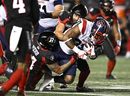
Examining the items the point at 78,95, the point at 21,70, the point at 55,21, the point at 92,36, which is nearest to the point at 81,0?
the point at 55,21

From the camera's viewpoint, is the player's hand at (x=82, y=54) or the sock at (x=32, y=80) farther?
the sock at (x=32, y=80)

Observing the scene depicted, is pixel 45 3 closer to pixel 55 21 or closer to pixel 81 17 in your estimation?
pixel 55 21

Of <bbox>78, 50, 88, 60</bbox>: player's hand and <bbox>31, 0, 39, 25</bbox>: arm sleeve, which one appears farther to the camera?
<bbox>78, 50, 88, 60</bbox>: player's hand

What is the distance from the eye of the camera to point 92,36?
873 centimetres

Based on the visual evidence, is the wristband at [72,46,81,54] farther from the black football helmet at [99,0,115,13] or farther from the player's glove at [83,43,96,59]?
the black football helmet at [99,0,115,13]

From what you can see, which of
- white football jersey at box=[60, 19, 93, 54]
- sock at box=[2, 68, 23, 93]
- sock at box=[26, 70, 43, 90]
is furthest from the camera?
sock at box=[26, 70, 43, 90]

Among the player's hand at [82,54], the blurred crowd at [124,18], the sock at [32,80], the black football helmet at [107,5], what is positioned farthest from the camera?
the blurred crowd at [124,18]

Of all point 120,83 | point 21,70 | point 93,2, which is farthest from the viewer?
point 93,2

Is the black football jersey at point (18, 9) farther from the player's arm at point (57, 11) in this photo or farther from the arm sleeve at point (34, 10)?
the player's arm at point (57, 11)

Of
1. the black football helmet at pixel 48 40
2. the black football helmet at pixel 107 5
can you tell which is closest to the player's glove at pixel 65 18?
the black football helmet at pixel 48 40

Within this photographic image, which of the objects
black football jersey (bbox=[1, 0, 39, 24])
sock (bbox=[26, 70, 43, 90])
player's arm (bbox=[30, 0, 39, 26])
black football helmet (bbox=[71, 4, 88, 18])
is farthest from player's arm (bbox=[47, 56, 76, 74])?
black football jersey (bbox=[1, 0, 39, 24])

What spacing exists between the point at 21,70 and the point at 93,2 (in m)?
16.8

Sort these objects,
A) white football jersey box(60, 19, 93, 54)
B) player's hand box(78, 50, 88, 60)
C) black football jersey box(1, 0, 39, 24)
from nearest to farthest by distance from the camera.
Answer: black football jersey box(1, 0, 39, 24)
player's hand box(78, 50, 88, 60)
white football jersey box(60, 19, 93, 54)

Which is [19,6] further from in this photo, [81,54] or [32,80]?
[32,80]
